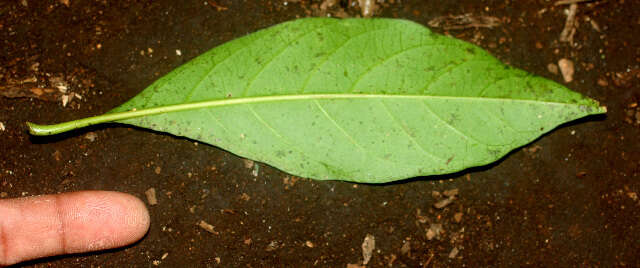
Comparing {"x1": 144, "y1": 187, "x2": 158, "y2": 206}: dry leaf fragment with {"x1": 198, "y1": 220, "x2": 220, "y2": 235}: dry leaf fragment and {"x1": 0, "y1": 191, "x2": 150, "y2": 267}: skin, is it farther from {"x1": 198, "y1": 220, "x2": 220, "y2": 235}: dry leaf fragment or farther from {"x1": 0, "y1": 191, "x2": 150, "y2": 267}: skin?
{"x1": 198, "y1": 220, "x2": 220, "y2": 235}: dry leaf fragment

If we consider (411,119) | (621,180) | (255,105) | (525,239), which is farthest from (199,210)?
(621,180)

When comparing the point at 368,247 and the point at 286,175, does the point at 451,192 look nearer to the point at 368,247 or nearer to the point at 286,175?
the point at 368,247

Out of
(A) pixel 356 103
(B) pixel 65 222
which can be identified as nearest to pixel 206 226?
(B) pixel 65 222

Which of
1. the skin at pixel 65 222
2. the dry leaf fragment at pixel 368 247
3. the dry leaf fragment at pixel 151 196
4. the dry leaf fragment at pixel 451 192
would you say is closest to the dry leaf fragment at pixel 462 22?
the dry leaf fragment at pixel 451 192

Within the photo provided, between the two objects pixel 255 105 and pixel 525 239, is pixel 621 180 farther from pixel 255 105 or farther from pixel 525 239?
pixel 255 105

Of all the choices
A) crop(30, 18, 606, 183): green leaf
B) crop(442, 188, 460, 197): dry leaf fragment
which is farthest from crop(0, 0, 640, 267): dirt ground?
crop(30, 18, 606, 183): green leaf

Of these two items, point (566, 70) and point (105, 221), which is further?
point (566, 70)
